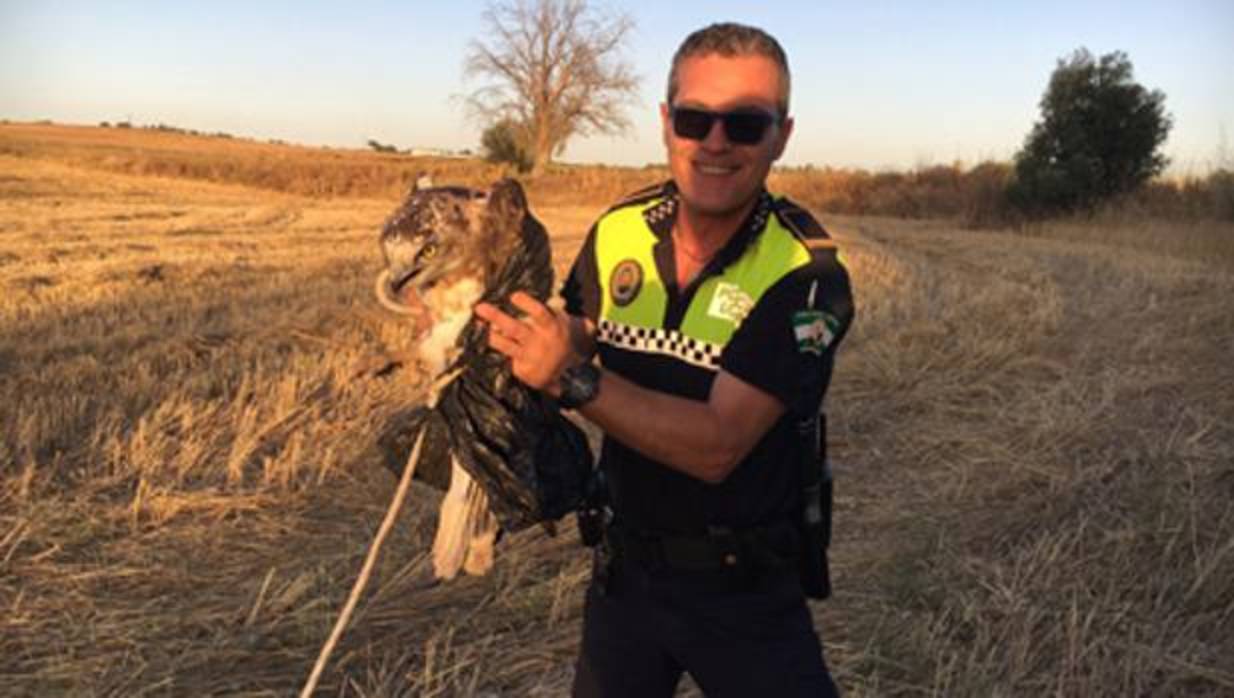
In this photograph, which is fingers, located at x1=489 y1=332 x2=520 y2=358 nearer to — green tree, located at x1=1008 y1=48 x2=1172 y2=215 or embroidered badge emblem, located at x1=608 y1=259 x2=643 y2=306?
embroidered badge emblem, located at x1=608 y1=259 x2=643 y2=306

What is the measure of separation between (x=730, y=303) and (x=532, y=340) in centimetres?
53

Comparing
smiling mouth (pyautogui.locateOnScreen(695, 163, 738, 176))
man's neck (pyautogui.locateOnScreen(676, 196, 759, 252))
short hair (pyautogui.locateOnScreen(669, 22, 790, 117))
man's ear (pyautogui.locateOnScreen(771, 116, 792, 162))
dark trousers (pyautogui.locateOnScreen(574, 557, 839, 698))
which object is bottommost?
dark trousers (pyautogui.locateOnScreen(574, 557, 839, 698))

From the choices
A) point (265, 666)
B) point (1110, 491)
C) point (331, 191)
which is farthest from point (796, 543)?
point (331, 191)

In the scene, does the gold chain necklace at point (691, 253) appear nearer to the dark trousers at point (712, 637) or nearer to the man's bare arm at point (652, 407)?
the man's bare arm at point (652, 407)

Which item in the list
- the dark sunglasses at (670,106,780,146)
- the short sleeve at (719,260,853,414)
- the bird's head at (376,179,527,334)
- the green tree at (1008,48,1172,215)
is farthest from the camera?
the green tree at (1008,48,1172,215)

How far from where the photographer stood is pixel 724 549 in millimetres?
2197

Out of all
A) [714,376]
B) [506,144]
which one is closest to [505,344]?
[714,376]

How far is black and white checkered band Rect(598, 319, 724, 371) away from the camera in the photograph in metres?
2.15

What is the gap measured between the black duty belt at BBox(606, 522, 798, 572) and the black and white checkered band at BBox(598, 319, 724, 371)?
384mm

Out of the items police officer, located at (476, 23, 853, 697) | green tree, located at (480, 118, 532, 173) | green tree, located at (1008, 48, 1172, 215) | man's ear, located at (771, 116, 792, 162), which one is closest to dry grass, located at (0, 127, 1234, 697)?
police officer, located at (476, 23, 853, 697)

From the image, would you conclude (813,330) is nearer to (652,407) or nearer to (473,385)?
(652,407)

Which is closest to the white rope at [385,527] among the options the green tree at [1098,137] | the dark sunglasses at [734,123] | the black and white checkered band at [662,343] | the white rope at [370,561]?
the white rope at [370,561]

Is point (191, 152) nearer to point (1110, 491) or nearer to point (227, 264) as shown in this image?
point (227, 264)

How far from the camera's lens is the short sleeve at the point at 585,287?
238 cm
